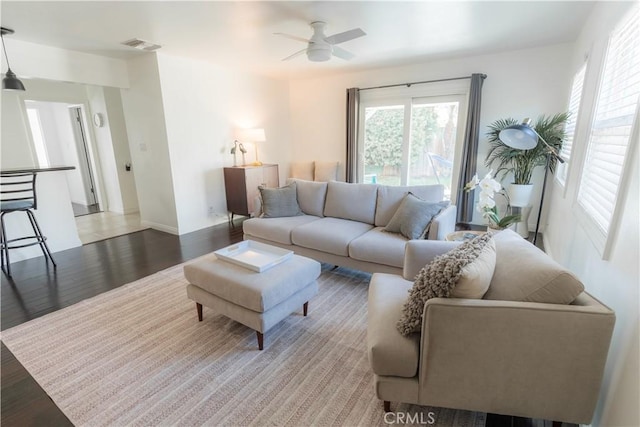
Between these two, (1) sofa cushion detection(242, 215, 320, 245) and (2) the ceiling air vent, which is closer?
(1) sofa cushion detection(242, 215, 320, 245)

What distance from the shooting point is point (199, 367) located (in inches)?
73.0

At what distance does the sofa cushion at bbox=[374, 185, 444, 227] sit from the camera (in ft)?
10.0

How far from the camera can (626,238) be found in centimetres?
127

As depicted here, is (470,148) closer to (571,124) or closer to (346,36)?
(571,124)

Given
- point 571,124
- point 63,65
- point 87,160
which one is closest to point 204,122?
point 63,65

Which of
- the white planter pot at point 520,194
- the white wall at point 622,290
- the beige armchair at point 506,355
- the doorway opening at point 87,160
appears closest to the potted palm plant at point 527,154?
the white planter pot at point 520,194

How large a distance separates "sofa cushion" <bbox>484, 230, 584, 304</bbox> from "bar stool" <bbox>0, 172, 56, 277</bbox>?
14.2ft

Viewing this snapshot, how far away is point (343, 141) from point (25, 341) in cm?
503

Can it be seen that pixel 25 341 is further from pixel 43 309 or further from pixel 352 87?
pixel 352 87

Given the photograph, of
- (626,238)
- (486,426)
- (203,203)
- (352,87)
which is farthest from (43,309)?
(352,87)

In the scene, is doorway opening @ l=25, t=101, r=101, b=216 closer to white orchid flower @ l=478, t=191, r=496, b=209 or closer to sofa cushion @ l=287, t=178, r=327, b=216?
sofa cushion @ l=287, t=178, r=327, b=216

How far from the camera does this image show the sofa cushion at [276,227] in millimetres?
3238

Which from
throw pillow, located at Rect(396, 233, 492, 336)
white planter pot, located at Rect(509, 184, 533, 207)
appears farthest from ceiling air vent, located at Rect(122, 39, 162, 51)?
white planter pot, located at Rect(509, 184, 533, 207)

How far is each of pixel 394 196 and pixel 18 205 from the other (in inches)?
156
